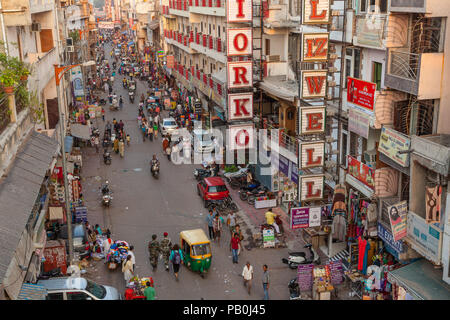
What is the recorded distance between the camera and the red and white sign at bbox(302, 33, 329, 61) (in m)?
19.8

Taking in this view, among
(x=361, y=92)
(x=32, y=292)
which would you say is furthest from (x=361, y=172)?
(x=32, y=292)

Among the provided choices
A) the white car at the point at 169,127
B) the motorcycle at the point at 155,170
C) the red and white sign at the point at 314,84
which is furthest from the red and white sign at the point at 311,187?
the white car at the point at 169,127

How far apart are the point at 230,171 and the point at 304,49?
570 inches

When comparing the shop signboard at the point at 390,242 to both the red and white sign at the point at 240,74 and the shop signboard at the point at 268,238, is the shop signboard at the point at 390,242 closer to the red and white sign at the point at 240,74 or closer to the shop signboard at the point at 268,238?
the shop signboard at the point at 268,238

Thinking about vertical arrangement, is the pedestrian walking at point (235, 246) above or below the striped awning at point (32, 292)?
below

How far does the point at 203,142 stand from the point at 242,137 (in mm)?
10172

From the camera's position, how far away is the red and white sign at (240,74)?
2750 cm

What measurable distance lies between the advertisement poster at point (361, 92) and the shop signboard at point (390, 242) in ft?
14.6

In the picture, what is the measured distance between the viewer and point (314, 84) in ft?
67.4

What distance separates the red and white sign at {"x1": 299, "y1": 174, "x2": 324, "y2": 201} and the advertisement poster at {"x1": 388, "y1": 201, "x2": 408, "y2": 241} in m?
5.29

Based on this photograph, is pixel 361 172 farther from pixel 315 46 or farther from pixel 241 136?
pixel 241 136

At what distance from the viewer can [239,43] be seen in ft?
89.6

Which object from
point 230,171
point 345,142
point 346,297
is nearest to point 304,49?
point 345,142

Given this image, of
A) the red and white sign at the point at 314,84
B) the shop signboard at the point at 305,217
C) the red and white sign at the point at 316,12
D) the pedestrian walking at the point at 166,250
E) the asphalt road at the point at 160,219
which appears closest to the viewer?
the red and white sign at the point at 316,12
